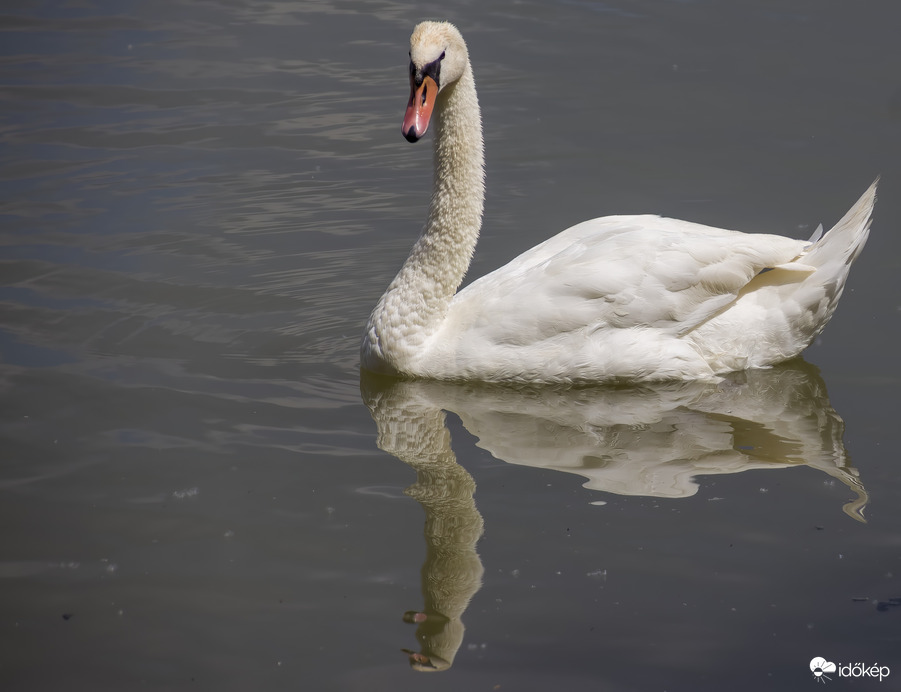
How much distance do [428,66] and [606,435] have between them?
2.43 m

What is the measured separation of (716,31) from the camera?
12.7 m

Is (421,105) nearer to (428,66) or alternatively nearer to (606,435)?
(428,66)

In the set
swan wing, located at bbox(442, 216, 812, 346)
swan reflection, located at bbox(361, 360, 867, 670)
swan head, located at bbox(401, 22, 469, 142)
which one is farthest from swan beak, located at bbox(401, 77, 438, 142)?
swan reflection, located at bbox(361, 360, 867, 670)

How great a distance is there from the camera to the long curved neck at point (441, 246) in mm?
7078

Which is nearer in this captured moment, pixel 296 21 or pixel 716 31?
pixel 716 31

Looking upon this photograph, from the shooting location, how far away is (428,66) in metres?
6.59

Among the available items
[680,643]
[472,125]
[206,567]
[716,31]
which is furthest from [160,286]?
[716,31]

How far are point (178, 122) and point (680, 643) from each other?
8.65 meters

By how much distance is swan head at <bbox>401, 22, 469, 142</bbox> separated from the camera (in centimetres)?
655

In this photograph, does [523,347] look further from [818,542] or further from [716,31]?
[716,31]

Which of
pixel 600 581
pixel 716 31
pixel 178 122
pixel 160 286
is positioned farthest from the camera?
pixel 716 31

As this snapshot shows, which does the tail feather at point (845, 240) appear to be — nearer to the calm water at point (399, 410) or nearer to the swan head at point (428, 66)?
the calm water at point (399, 410)

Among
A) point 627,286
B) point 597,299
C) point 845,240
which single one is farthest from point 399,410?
point 845,240

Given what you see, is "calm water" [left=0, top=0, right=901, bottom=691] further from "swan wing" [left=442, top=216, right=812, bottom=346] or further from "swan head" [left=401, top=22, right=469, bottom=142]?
"swan head" [left=401, top=22, right=469, bottom=142]
